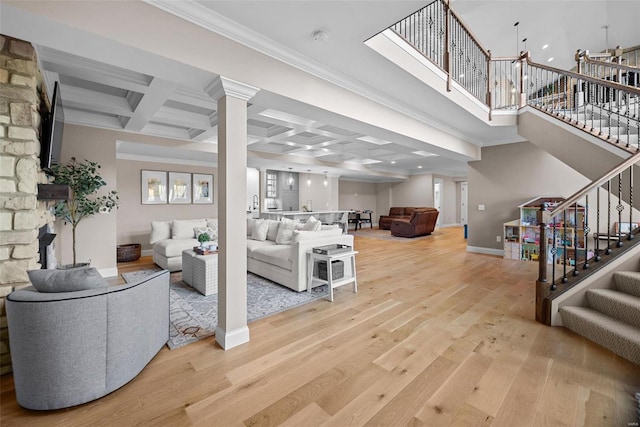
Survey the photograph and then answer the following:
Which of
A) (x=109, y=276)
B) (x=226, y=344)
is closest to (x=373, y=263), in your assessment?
(x=226, y=344)

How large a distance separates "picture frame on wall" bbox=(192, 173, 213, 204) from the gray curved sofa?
559cm

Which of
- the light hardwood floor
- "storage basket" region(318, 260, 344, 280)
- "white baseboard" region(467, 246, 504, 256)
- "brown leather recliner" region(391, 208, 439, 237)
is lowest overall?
the light hardwood floor

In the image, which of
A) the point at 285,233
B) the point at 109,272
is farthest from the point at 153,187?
the point at 285,233

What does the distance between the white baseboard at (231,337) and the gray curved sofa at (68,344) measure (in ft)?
2.11

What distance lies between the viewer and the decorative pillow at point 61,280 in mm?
1643

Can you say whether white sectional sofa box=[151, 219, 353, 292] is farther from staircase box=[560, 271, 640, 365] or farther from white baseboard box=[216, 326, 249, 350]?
staircase box=[560, 271, 640, 365]

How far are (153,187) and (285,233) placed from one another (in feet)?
13.2

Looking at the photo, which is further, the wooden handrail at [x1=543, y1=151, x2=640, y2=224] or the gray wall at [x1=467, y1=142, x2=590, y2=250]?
the gray wall at [x1=467, y1=142, x2=590, y2=250]

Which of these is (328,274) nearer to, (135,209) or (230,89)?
(230,89)

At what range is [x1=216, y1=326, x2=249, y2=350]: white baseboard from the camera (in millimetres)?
2186

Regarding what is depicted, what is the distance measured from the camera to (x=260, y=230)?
5.16 m

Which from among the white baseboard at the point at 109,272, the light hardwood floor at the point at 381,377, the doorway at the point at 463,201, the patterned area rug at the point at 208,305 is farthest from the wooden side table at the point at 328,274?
the doorway at the point at 463,201

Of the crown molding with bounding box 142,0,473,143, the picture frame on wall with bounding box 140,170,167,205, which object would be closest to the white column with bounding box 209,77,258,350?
the crown molding with bounding box 142,0,473,143

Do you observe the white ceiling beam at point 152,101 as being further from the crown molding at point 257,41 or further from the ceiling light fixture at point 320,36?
the ceiling light fixture at point 320,36
